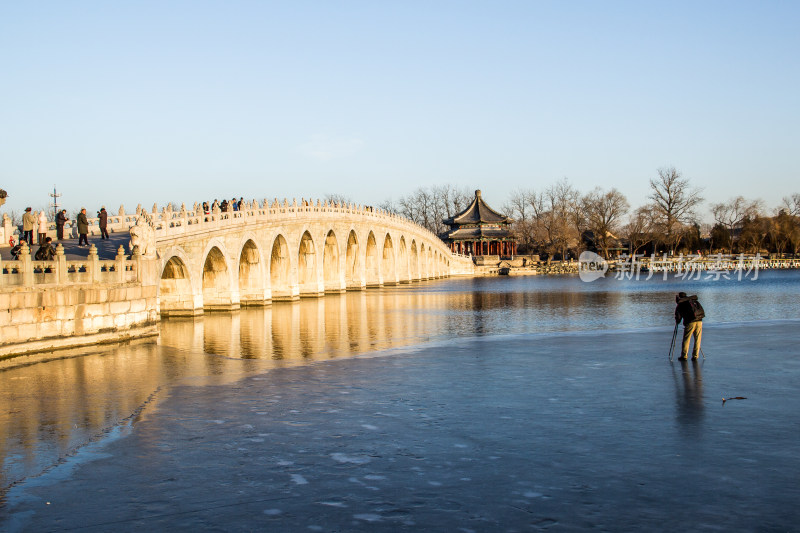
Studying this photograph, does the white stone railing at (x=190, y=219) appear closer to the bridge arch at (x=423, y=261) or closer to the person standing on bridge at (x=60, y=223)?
the person standing on bridge at (x=60, y=223)

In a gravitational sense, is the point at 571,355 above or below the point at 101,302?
below

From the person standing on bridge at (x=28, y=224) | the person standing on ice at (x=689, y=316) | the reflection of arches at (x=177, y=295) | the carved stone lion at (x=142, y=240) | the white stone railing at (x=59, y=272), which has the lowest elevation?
the person standing on ice at (x=689, y=316)

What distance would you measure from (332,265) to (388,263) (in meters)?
16.7

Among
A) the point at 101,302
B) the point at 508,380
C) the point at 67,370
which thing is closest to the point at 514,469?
the point at 508,380

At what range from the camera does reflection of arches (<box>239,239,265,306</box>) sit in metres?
34.0

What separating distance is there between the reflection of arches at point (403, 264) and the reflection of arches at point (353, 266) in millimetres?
12325

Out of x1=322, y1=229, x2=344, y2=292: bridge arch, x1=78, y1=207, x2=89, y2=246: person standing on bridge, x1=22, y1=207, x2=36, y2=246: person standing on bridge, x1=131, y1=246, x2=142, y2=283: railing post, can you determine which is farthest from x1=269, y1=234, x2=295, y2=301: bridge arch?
x1=131, y1=246, x2=142, y2=283: railing post

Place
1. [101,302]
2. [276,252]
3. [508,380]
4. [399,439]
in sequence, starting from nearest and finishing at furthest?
1. [399,439]
2. [508,380]
3. [101,302]
4. [276,252]

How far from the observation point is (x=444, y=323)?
963 inches

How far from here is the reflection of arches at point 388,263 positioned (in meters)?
61.8

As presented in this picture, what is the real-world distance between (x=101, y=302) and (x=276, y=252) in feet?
62.5

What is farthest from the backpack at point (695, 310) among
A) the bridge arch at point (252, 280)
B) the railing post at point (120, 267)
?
the bridge arch at point (252, 280)

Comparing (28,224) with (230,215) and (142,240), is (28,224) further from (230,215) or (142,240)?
(230,215)

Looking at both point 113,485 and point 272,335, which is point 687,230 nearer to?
point 272,335
